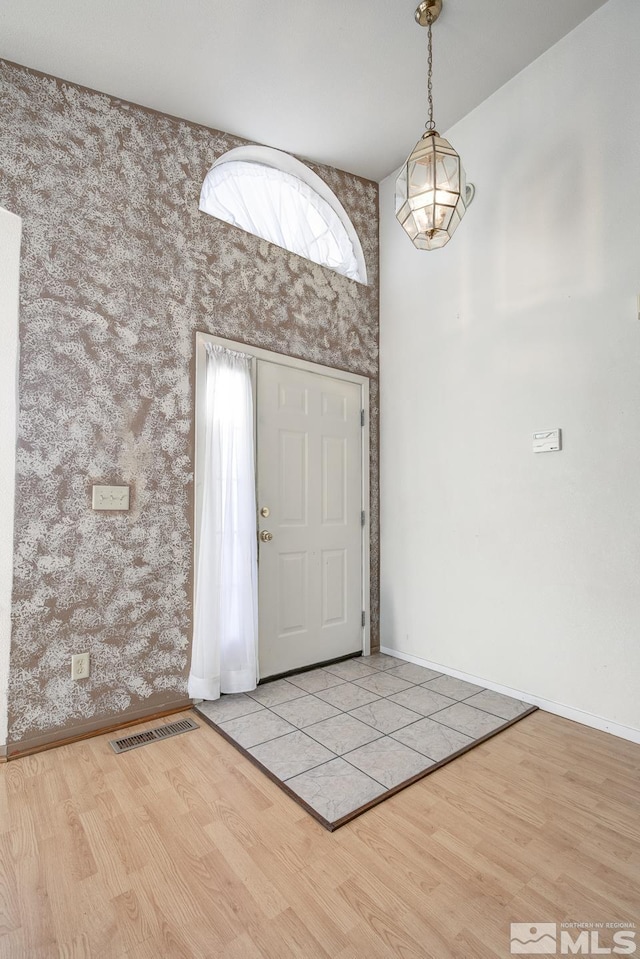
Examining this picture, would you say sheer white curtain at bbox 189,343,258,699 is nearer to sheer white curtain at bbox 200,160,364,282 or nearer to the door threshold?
the door threshold

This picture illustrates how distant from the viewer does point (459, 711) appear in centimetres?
263

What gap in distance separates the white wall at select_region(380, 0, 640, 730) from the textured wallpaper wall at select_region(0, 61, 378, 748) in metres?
1.46

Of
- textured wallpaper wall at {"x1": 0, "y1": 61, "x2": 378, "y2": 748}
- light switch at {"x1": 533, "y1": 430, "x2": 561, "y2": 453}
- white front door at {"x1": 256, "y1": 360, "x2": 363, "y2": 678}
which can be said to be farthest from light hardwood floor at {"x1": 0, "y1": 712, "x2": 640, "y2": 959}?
light switch at {"x1": 533, "y1": 430, "x2": 561, "y2": 453}

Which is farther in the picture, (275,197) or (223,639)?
(275,197)

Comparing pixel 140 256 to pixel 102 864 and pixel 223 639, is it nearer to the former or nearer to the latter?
pixel 223 639

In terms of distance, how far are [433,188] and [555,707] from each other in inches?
104

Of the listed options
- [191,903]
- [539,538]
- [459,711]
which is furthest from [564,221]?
[191,903]

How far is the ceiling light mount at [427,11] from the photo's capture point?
230 cm

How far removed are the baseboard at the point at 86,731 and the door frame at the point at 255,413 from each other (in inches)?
25.7

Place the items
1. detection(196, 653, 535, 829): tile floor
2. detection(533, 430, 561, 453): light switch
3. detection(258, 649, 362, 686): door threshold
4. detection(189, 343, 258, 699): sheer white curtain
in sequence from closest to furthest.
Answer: detection(196, 653, 535, 829): tile floor
detection(533, 430, 561, 453): light switch
detection(189, 343, 258, 699): sheer white curtain
detection(258, 649, 362, 686): door threshold

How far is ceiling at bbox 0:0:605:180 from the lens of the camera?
2.30 m

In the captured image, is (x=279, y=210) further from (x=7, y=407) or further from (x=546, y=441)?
(x=546, y=441)

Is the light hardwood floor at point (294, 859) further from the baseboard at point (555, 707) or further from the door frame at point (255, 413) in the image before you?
the door frame at point (255, 413)

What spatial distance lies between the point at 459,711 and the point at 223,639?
1376mm
